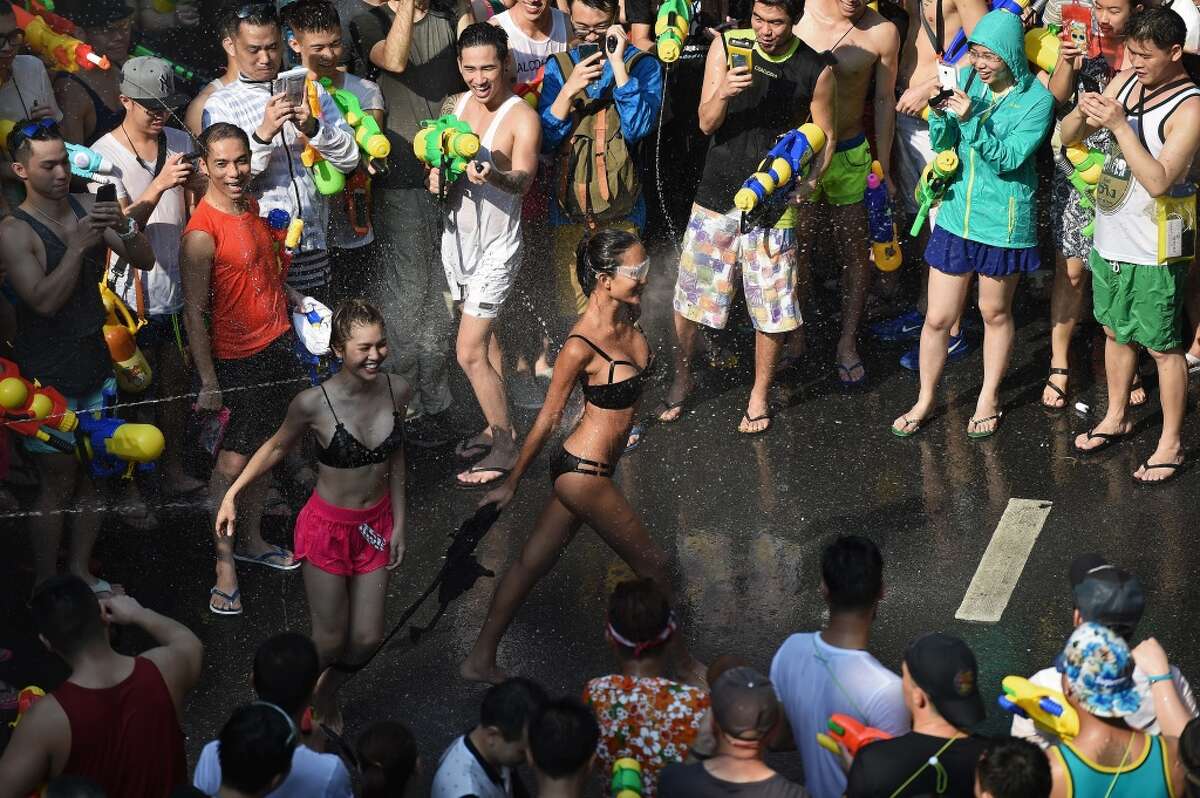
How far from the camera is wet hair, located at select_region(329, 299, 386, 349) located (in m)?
5.90

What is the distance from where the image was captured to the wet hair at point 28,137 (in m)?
6.55

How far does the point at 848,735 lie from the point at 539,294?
4954 mm

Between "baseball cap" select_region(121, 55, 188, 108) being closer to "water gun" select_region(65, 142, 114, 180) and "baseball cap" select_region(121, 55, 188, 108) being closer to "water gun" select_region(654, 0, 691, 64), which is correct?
"water gun" select_region(65, 142, 114, 180)

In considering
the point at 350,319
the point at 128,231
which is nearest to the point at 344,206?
the point at 128,231

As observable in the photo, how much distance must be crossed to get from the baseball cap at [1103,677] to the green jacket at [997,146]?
3990 mm

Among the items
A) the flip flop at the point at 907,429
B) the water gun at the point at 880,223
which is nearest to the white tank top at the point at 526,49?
the water gun at the point at 880,223

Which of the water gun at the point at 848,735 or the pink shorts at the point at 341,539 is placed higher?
the water gun at the point at 848,735

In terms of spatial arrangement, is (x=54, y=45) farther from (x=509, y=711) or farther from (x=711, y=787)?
(x=711, y=787)

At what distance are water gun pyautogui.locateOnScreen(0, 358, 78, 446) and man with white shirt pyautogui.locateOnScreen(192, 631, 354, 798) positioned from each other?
233cm

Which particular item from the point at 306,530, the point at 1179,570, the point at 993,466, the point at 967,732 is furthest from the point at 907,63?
the point at 967,732

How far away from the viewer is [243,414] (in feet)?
23.7

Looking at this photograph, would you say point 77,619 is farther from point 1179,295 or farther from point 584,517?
point 1179,295

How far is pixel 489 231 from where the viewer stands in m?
8.13

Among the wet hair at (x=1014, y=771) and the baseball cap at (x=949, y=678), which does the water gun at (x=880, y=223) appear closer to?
the baseball cap at (x=949, y=678)
